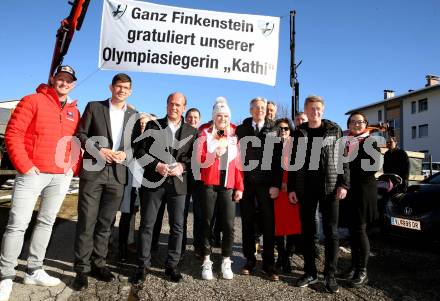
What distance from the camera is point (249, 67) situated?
13.3 feet

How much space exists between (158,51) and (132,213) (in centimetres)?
210

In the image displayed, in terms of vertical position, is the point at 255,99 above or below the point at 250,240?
above

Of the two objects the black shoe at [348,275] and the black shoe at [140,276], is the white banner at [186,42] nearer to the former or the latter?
the black shoe at [140,276]

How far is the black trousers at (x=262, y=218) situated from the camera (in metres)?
3.92

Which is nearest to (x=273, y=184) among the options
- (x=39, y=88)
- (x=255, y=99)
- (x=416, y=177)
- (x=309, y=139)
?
(x=309, y=139)

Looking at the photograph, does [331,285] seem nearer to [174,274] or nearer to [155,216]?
[174,274]

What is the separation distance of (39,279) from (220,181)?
205 centimetres

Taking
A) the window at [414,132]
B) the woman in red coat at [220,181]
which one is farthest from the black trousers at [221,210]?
the window at [414,132]

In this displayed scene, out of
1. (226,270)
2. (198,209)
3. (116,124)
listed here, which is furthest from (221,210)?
(116,124)

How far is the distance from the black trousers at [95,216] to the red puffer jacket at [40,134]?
35cm

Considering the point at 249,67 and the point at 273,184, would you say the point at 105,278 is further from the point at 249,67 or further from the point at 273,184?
the point at 249,67

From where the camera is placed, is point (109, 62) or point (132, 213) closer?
point (109, 62)

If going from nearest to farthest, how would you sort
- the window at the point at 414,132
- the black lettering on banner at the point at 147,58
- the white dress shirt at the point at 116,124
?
the white dress shirt at the point at 116,124 < the black lettering on banner at the point at 147,58 < the window at the point at 414,132

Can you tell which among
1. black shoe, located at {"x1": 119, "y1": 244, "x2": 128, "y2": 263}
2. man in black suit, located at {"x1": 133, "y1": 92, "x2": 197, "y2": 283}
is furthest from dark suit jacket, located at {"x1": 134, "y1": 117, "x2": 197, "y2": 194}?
Result: black shoe, located at {"x1": 119, "y1": 244, "x2": 128, "y2": 263}
